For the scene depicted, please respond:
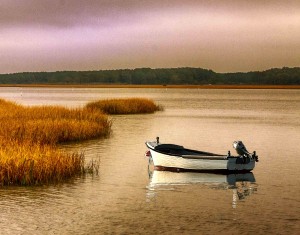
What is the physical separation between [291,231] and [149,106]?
4831 centimetres

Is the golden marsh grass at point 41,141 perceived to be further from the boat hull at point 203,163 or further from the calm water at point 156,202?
the boat hull at point 203,163

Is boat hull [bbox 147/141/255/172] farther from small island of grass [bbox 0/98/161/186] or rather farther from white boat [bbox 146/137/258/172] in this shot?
small island of grass [bbox 0/98/161/186]

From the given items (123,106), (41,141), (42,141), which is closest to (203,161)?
(41,141)

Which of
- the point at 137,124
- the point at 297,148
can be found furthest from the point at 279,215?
the point at 137,124

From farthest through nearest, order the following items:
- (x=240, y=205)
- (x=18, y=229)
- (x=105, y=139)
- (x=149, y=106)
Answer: (x=149, y=106)
(x=105, y=139)
(x=240, y=205)
(x=18, y=229)

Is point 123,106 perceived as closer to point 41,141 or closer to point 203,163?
point 41,141

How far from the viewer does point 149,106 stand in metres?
60.3

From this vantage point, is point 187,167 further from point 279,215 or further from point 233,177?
point 279,215

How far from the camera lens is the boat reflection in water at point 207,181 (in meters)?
17.0

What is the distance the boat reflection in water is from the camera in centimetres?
1695

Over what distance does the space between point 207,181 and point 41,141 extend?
10393mm

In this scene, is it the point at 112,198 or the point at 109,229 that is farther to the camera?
Result: the point at 112,198

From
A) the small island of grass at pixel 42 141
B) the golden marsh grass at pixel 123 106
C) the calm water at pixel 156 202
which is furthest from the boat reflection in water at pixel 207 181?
the golden marsh grass at pixel 123 106

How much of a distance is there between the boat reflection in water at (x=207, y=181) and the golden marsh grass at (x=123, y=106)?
32651 mm
